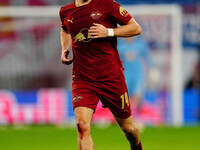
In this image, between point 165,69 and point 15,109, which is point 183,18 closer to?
point 165,69

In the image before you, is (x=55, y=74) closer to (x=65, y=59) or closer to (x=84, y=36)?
(x=65, y=59)

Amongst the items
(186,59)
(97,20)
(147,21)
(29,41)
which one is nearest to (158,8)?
(147,21)

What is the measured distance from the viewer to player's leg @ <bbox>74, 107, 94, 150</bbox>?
791 centimetres

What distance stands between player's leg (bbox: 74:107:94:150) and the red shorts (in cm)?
7

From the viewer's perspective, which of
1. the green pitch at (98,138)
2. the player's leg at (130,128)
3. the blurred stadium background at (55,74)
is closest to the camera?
the player's leg at (130,128)

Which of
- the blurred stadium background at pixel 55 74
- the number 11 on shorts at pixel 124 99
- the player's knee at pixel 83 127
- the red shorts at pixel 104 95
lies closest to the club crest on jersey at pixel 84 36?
the red shorts at pixel 104 95

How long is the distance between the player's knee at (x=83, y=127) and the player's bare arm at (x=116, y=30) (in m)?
0.98

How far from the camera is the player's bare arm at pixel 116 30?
816 cm

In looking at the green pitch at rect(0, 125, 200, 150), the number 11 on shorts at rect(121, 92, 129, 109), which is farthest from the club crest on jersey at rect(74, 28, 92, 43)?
the green pitch at rect(0, 125, 200, 150)

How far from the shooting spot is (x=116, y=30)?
8.28 metres

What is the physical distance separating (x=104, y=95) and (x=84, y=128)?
609 millimetres

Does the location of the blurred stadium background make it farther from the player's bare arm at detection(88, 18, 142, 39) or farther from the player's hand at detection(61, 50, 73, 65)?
the player's bare arm at detection(88, 18, 142, 39)

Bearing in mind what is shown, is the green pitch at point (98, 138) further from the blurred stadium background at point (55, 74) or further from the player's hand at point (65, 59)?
the player's hand at point (65, 59)

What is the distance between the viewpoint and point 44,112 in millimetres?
17797
